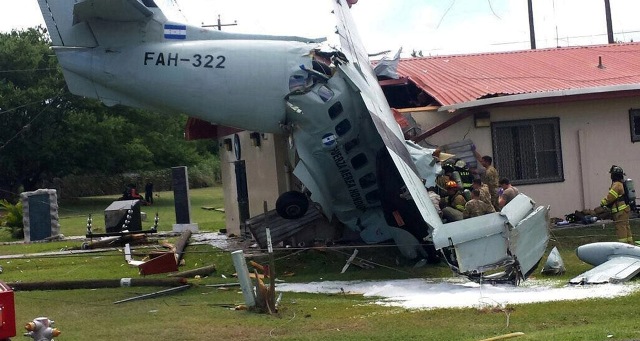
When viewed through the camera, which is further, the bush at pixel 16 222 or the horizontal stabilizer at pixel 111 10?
the bush at pixel 16 222

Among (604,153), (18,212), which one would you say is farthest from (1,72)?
(604,153)

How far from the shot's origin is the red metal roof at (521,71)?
24125 millimetres

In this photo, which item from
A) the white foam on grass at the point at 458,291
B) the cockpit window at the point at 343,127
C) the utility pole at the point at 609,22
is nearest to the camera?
the white foam on grass at the point at 458,291

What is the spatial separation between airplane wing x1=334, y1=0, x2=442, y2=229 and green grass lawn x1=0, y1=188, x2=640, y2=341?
5.55 ft

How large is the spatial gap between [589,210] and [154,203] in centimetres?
3635

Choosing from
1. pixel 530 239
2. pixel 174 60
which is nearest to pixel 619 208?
pixel 530 239

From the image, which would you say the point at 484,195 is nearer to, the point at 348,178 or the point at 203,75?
the point at 348,178

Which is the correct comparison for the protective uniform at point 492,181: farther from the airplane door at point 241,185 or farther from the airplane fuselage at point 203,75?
the airplane door at point 241,185

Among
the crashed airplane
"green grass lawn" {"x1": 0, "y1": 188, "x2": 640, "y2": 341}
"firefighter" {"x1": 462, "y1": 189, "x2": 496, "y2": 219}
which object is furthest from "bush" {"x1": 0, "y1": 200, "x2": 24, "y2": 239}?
"firefighter" {"x1": 462, "y1": 189, "x2": 496, "y2": 219}

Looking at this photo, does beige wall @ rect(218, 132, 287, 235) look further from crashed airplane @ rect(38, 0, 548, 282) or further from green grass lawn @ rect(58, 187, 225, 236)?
green grass lawn @ rect(58, 187, 225, 236)

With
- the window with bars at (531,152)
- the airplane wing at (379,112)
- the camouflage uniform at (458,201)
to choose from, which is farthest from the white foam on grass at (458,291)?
the window with bars at (531,152)

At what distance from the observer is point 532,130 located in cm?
2406

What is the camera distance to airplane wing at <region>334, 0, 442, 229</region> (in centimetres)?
1552

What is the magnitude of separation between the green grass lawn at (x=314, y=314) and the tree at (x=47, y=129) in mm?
36442
